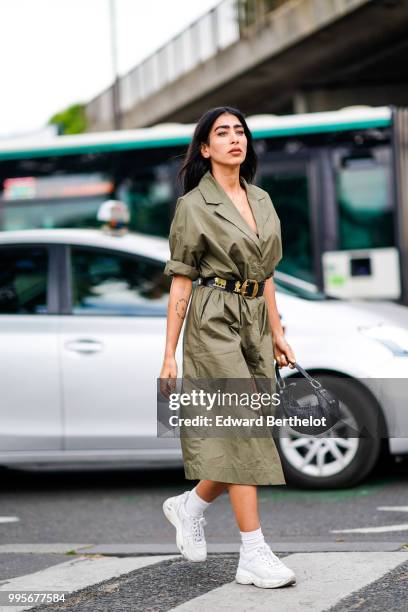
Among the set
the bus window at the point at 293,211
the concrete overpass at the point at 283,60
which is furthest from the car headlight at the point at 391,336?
the concrete overpass at the point at 283,60

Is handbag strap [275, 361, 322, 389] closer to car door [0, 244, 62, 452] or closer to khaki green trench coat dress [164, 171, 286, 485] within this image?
khaki green trench coat dress [164, 171, 286, 485]

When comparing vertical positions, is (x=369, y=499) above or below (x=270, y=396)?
below

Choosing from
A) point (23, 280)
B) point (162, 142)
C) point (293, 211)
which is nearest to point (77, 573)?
point (23, 280)

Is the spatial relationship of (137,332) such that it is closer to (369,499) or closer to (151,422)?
(151,422)

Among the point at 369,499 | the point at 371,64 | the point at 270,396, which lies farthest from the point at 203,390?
the point at 371,64

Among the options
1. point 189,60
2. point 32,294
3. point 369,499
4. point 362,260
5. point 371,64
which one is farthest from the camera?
point 189,60

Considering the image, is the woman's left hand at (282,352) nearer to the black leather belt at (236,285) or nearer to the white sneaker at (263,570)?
the black leather belt at (236,285)

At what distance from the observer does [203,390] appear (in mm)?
4305

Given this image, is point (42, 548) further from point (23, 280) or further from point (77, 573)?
point (23, 280)

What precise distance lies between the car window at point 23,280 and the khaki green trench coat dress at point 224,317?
2945 millimetres

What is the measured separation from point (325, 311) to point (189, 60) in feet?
74.1

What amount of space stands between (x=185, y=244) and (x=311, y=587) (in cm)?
131

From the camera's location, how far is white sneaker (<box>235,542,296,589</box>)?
13.5 feet

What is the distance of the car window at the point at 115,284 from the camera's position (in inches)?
281
